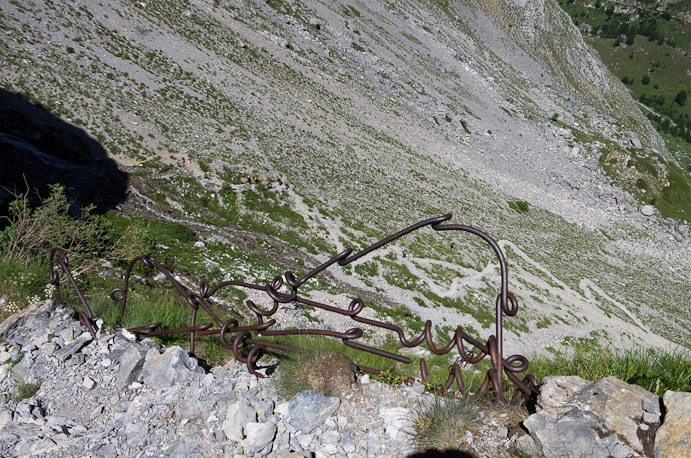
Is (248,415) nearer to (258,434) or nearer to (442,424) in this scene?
(258,434)

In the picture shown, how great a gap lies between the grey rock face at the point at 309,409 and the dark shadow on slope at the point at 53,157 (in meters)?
26.8

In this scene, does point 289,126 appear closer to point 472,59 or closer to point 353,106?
point 353,106

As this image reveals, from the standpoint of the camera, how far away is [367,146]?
51938mm

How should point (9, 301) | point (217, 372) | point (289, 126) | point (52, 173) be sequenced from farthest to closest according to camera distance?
point (289, 126)
point (52, 173)
point (9, 301)
point (217, 372)

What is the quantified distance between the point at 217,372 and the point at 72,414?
121 cm

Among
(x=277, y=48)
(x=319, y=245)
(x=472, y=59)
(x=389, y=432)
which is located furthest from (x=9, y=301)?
(x=472, y=59)

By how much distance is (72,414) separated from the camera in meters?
3.34

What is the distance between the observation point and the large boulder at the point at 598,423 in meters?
2.65

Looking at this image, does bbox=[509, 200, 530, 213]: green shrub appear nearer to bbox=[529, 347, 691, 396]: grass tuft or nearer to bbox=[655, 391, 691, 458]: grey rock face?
bbox=[529, 347, 691, 396]: grass tuft

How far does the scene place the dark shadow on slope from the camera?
25.3m

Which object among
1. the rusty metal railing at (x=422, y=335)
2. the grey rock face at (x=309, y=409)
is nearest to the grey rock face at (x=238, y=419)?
the grey rock face at (x=309, y=409)

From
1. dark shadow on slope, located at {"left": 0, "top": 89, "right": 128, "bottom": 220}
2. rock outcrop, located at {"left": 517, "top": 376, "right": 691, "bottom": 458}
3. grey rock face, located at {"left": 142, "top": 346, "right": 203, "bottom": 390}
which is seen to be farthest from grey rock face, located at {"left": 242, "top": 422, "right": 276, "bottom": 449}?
dark shadow on slope, located at {"left": 0, "top": 89, "right": 128, "bottom": 220}

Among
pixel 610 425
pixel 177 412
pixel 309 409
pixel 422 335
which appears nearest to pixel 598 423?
pixel 610 425

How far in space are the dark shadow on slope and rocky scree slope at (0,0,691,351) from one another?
1.32 m
